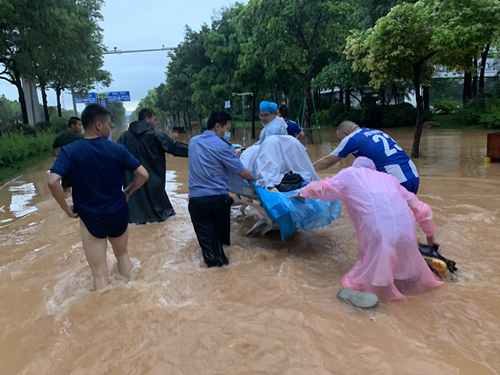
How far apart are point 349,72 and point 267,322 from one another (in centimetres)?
2016

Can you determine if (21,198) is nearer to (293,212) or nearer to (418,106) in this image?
(293,212)

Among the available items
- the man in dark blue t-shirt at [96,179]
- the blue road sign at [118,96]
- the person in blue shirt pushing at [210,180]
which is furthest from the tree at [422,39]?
the blue road sign at [118,96]

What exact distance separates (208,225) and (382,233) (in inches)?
68.3

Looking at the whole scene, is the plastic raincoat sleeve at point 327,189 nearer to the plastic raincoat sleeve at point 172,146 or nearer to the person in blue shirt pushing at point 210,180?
the person in blue shirt pushing at point 210,180

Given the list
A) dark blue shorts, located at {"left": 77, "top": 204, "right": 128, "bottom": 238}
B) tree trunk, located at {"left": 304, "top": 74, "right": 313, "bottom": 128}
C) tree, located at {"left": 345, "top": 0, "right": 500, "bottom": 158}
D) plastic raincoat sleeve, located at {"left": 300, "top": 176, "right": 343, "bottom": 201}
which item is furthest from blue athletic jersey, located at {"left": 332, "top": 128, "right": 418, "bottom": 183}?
tree trunk, located at {"left": 304, "top": 74, "right": 313, "bottom": 128}

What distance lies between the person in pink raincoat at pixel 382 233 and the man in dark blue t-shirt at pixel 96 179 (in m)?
1.75

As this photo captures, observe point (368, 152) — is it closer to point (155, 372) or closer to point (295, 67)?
point (155, 372)

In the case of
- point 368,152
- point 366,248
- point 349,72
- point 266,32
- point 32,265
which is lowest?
point 32,265

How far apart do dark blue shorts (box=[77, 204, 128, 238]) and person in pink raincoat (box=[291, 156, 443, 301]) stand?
68.9 inches

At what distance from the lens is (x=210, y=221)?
4.01m

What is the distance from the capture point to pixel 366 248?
3.22m

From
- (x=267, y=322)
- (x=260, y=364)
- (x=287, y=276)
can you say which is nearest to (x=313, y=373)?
(x=260, y=364)

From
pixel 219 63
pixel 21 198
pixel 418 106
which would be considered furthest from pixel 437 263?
pixel 219 63

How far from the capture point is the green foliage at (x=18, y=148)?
508 inches
